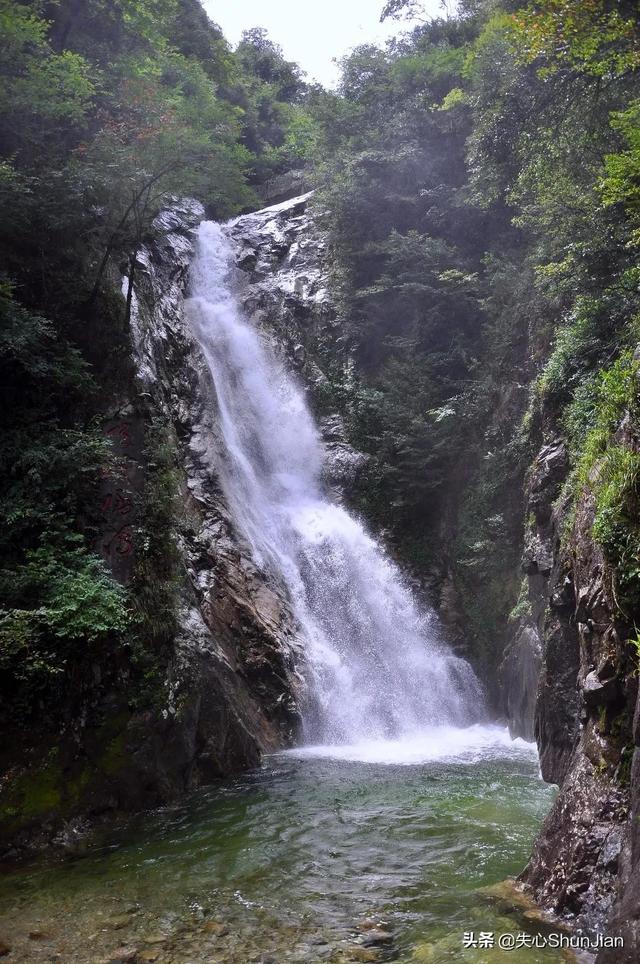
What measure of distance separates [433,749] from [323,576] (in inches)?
176

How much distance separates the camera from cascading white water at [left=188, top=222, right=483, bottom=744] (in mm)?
12367

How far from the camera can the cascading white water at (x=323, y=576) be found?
1237cm

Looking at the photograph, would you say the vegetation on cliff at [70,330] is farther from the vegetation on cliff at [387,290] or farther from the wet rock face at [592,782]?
the wet rock face at [592,782]

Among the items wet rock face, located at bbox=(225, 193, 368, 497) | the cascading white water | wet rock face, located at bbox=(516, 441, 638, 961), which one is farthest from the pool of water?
wet rock face, located at bbox=(225, 193, 368, 497)

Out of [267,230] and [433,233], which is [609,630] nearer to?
[433,233]

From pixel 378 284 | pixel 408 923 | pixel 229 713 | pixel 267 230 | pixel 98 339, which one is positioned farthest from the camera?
pixel 267 230

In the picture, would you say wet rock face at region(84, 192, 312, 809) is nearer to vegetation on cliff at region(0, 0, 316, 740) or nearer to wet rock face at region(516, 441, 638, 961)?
vegetation on cliff at region(0, 0, 316, 740)

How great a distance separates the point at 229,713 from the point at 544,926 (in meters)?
6.07

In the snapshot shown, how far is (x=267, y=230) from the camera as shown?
2383cm

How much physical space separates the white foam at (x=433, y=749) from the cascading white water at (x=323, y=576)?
303 millimetres

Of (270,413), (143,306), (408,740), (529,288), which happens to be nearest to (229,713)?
(408,740)

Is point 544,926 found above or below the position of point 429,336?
below

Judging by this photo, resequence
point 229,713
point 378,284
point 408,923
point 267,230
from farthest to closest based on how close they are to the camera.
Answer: point 267,230
point 378,284
point 229,713
point 408,923

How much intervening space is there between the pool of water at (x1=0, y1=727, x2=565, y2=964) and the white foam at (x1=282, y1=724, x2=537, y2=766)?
1.29 m
